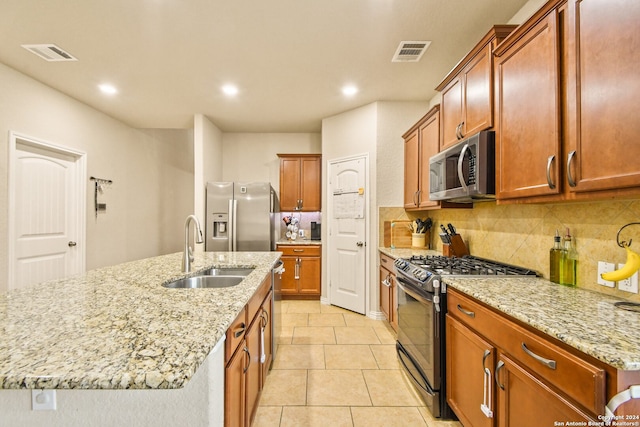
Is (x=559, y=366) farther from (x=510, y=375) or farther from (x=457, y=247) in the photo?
(x=457, y=247)

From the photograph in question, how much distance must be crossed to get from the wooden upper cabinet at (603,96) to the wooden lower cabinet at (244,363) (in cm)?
158

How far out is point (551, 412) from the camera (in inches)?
40.0

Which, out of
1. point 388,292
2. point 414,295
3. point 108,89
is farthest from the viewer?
point 108,89

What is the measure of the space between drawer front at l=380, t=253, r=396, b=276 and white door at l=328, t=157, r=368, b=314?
0.32 metres

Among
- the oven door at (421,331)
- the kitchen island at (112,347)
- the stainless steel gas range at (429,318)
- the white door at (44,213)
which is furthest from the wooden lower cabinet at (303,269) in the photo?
the kitchen island at (112,347)

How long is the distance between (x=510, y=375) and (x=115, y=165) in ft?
16.7

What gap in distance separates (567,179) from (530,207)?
2.46 feet

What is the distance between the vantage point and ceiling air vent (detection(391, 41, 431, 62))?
2463 millimetres

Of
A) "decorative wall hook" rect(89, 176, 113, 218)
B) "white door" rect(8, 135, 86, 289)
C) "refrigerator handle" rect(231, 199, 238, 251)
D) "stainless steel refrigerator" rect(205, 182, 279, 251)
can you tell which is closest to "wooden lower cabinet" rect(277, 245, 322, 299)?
"stainless steel refrigerator" rect(205, 182, 279, 251)

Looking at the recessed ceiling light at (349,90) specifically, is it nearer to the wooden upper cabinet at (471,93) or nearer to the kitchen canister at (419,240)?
the wooden upper cabinet at (471,93)

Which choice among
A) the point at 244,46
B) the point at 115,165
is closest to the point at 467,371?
the point at 244,46

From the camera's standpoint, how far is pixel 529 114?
148 centimetres

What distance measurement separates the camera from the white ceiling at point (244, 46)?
206 cm

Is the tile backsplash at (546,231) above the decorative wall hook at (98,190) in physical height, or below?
below
